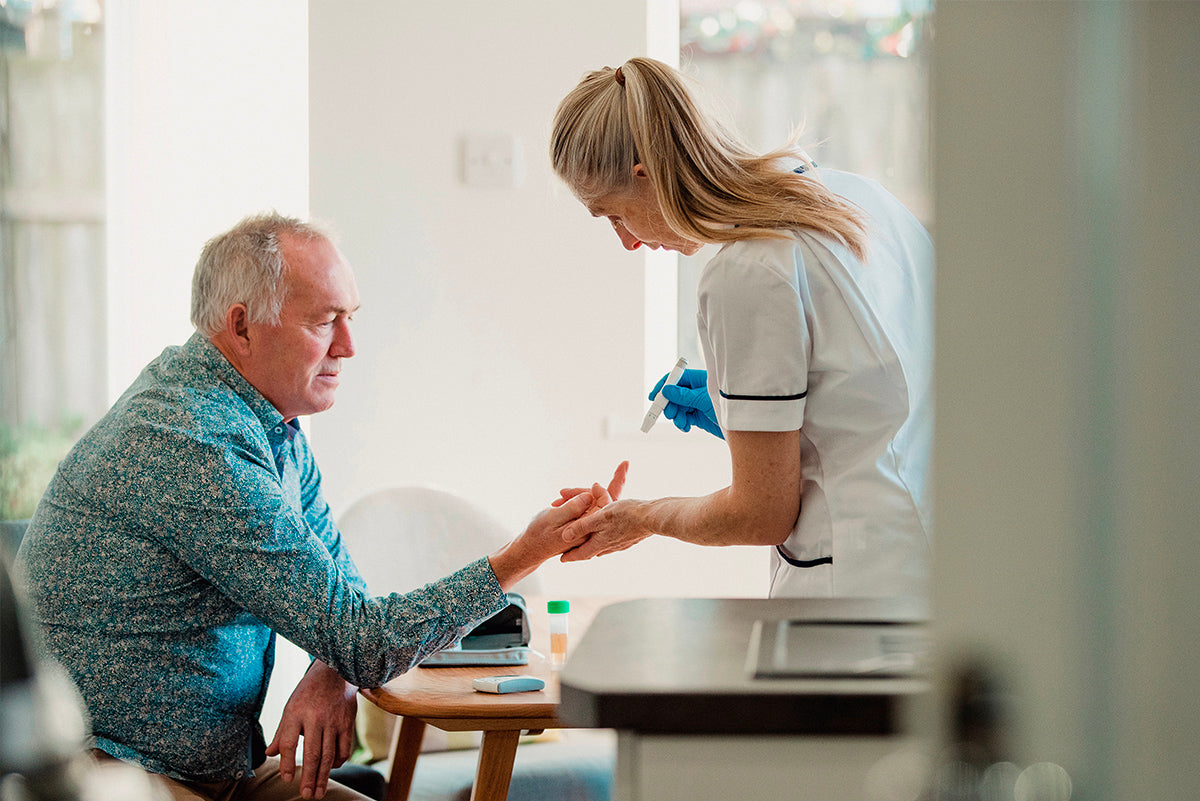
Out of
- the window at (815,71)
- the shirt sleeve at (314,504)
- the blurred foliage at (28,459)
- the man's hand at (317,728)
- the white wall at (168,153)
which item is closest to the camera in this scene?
the blurred foliage at (28,459)

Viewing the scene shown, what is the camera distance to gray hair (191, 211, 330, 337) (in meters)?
1.58

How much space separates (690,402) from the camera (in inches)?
64.4

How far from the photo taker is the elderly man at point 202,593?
138 centimetres

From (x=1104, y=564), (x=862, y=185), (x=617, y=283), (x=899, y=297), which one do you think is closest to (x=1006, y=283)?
(x=1104, y=564)

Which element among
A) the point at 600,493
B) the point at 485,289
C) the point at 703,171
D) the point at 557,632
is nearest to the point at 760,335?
the point at 703,171

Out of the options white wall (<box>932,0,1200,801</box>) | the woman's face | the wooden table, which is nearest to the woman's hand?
the wooden table

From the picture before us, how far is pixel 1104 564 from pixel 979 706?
0.05 m

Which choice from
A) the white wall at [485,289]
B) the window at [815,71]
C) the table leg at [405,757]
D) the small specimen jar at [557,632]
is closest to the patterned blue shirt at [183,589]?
the small specimen jar at [557,632]

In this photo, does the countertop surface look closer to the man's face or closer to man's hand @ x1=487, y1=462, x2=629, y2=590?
man's hand @ x1=487, y1=462, x2=629, y2=590

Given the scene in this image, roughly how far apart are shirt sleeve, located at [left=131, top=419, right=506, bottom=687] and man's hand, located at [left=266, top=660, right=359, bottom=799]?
13 cm

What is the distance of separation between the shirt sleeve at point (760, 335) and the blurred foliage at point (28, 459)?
0.67 m

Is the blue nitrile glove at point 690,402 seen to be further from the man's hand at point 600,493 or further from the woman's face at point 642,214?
the woman's face at point 642,214

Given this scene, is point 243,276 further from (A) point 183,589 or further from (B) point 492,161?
(B) point 492,161

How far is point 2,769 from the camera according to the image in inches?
24.0
